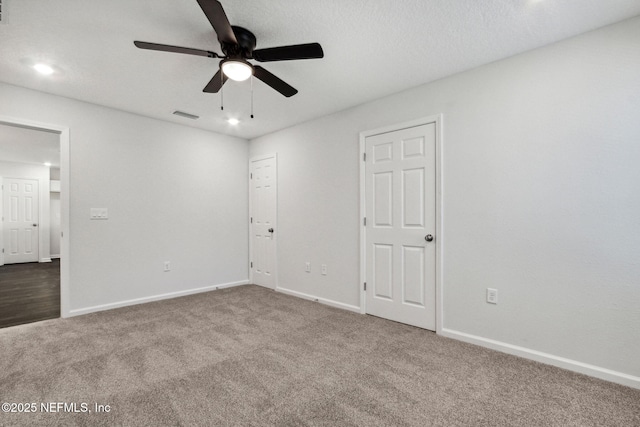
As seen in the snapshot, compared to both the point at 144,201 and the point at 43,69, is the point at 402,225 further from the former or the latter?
the point at 43,69

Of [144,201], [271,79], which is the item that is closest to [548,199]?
[271,79]

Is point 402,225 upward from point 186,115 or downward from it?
downward

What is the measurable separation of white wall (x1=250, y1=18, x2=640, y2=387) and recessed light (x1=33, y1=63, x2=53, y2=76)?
10.8ft

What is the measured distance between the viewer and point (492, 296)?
2.54 metres

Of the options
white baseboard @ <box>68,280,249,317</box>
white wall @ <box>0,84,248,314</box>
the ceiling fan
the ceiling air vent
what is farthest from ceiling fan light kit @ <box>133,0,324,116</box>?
white baseboard @ <box>68,280,249,317</box>

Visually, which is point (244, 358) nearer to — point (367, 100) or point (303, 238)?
point (303, 238)

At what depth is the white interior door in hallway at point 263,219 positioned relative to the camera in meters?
4.59

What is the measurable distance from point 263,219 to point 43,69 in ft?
9.88

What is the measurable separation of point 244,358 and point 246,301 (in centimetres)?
163

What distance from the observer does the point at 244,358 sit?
7.68 feet

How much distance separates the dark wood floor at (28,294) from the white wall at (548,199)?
461 cm

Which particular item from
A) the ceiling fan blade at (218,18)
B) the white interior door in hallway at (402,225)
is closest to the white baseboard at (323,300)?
the white interior door in hallway at (402,225)

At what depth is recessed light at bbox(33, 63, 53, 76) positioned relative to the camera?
259cm

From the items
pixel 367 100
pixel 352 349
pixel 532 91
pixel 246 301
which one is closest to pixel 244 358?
pixel 352 349
